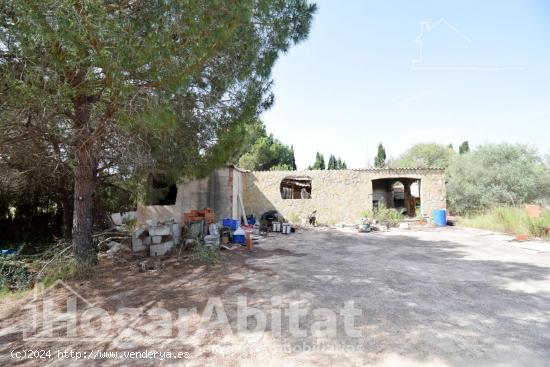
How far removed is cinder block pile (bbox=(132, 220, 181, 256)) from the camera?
6517 millimetres

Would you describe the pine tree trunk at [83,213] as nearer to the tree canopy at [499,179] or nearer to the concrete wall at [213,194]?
Answer: the concrete wall at [213,194]

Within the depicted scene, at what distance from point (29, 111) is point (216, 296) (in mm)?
4086

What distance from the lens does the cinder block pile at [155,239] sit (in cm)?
652

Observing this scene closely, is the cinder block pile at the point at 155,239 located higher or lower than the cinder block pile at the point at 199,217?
lower

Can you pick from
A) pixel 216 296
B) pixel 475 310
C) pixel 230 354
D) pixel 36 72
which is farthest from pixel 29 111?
pixel 475 310

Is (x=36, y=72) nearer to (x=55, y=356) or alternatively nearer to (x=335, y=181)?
(x=55, y=356)

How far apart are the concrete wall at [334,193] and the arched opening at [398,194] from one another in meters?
4.92

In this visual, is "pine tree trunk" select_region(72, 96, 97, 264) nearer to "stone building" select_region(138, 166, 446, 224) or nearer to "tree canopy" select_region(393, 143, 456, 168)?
"stone building" select_region(138, 166, 446, 224)

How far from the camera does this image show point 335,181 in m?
14.4

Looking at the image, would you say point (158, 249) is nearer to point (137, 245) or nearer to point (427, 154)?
point (137, 245)

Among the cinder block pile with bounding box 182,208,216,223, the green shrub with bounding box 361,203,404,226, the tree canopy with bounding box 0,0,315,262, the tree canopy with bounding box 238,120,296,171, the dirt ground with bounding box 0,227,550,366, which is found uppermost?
the tree canopy with bounding box 238,120,296,171

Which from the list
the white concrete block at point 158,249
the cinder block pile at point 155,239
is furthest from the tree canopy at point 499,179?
the white concrete block at point 158,249

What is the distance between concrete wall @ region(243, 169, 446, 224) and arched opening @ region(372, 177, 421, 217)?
492cm

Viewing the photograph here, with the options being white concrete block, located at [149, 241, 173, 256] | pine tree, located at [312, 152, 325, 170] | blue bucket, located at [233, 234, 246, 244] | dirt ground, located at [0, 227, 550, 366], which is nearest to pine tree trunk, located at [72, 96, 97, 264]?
dirt ground, located at [0, 227, 550, 366]
